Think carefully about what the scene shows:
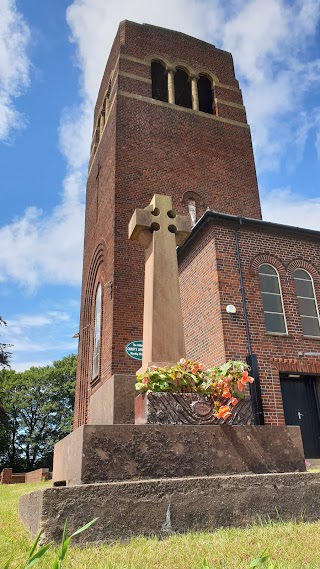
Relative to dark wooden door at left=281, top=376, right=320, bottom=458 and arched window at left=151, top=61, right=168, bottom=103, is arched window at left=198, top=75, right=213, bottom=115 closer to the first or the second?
arched window at left=151, top=61, right=168, bottom=103

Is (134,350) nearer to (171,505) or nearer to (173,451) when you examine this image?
(173,451)

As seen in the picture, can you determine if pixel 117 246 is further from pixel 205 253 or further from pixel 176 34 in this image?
pixel 176 34

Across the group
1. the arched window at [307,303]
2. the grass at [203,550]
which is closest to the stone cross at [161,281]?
the grass at [203,550]

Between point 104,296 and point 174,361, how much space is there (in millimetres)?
9765

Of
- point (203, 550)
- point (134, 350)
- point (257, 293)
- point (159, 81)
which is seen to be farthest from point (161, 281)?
point (159, 81)

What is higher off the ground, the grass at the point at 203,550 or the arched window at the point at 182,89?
the arched window at the point at 182,89

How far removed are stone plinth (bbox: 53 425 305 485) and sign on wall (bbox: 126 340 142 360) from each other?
27.5 ft

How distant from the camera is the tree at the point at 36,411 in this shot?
42969 millimetres

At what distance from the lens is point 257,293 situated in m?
11.6

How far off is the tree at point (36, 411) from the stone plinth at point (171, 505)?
1617 inches

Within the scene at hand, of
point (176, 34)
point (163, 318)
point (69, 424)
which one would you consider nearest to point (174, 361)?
point (163, 318)

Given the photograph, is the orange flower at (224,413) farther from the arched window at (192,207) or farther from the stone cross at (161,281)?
the arched window at (192,207)

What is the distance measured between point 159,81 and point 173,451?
18666 mm

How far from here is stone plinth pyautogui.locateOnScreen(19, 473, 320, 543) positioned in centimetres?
321
